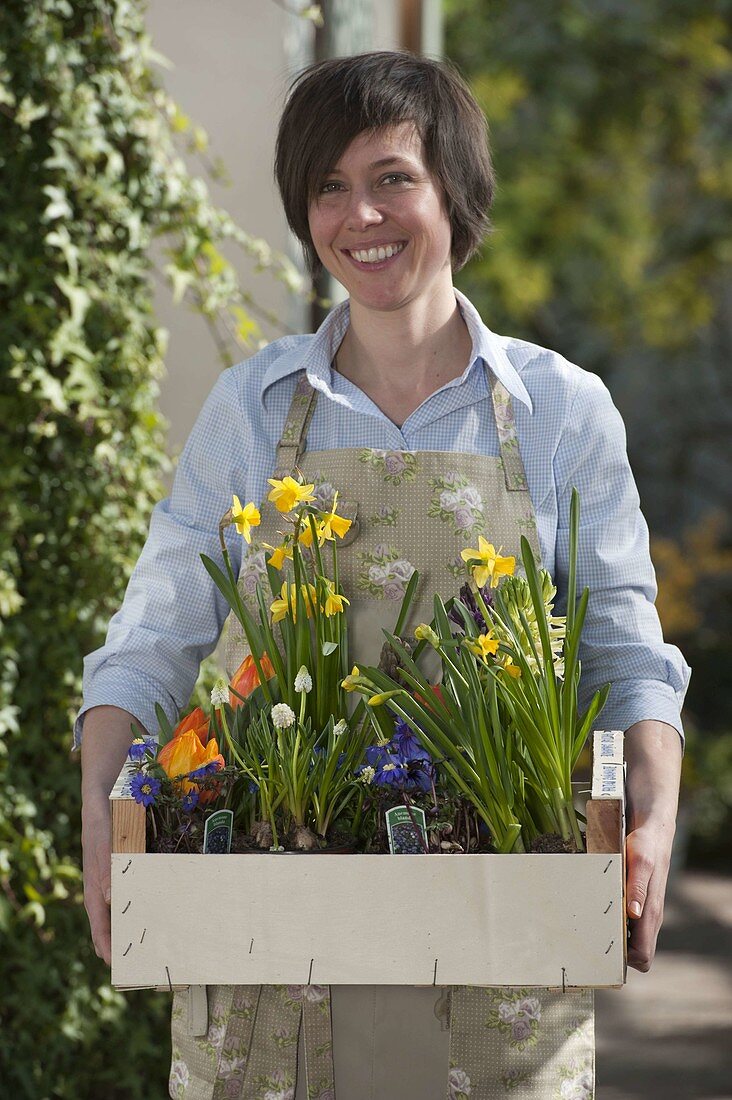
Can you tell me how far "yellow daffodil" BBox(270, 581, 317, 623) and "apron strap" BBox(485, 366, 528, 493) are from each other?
261 mm

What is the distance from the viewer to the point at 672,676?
1502 mm

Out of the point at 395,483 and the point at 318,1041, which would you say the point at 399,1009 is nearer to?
the point at 318,1041

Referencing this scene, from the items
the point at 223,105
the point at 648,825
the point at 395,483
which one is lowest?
the point at 648,825

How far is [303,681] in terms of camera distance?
4.41 ft

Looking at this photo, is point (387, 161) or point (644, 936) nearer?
point (644, 936)

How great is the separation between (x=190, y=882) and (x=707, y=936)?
392cm

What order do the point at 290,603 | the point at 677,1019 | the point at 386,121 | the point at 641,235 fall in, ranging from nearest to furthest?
the point at 290,603, the point at 386,121, the point at 677,1019, the point at 641,235

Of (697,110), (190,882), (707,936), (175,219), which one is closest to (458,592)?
(190,882)

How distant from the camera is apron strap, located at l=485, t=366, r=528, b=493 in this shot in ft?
5.03

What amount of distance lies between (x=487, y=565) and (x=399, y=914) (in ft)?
1.09

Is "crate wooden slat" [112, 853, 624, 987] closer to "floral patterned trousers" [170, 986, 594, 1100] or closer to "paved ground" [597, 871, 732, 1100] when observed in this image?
"floral patterned trousers" [170, 986, 594, 1100]

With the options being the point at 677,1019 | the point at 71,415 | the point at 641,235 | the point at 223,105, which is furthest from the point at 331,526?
the point at 641,235

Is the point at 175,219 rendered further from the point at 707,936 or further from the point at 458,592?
the point at 707,936

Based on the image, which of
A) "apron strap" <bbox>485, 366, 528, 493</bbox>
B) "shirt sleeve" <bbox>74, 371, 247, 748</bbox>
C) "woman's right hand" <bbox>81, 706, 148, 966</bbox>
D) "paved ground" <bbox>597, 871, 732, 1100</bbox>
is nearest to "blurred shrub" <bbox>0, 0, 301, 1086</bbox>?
"shirt sleeve" <bbox>74, 371, 247, 748</bbox>
